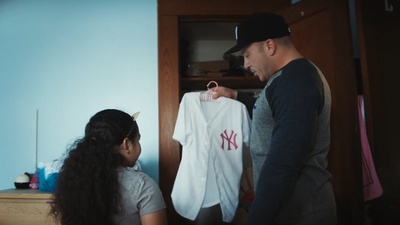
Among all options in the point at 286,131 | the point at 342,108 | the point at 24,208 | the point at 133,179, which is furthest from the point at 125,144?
the point at 342,108

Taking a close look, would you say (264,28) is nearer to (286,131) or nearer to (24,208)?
(286,131)

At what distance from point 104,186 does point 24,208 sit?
1.09 metres

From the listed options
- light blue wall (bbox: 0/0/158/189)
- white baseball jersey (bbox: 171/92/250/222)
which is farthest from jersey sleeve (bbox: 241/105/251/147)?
light blue wall (bbox: 0/0/158/189)

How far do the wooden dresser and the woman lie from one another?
756mm

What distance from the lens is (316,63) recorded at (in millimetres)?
1901

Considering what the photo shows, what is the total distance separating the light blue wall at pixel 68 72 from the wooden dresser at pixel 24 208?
1.78 feet

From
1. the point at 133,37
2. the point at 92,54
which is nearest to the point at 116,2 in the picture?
the point at 133,37

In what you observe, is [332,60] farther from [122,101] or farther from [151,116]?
[122,101]

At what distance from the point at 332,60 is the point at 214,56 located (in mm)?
1775

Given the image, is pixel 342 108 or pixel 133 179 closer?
pixel 133 179

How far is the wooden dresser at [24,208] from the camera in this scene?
1.76 m

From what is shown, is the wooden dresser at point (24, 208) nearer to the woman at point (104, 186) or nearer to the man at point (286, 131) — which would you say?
the woman at point (104, 186)

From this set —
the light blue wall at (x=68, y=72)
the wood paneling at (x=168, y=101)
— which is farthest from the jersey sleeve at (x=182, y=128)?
the light blue wall at (x=68, y=72)

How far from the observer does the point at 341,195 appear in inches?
67.6
